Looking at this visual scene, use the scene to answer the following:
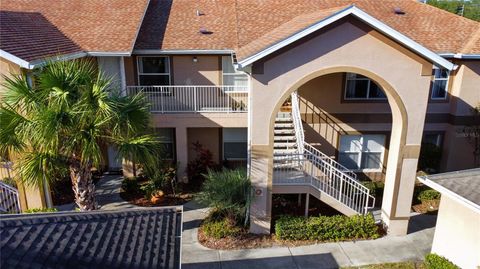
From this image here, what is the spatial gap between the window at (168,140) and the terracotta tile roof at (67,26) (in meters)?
4.16

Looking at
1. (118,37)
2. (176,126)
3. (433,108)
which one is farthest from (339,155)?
(118,37)

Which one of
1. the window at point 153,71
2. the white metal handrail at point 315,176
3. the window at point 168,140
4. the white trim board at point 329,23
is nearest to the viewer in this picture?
the white trim board at point 329,23

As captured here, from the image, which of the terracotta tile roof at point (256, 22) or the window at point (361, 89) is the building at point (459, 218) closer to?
the window at point (361, 89)

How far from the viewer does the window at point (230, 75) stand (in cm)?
1568

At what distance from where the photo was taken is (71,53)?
13.4 meters

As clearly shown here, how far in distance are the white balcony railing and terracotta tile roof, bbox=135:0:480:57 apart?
1845mm

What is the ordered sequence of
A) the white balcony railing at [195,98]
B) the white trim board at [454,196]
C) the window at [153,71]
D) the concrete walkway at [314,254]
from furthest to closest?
1. the window at [153,71]
2. the white balcony railing at [195,98]
3. the concrete walkway at [314,254]
4. the white trim board at [454,196]

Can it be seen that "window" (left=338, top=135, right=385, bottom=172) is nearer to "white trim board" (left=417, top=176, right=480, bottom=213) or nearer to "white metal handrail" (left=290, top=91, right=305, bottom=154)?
"white metal handrail" (left=290, top=91, right=305, bottom=154)

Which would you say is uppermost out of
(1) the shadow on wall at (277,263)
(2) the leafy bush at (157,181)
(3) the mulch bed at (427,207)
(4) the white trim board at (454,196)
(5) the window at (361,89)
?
(5) the window at (361,89)

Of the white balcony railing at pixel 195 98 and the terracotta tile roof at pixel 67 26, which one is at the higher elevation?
the terracotta tile roof at pixel 67 26

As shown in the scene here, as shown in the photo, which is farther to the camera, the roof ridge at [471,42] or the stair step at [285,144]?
the roof ridge at [471,42]

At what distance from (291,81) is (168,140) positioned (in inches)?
318

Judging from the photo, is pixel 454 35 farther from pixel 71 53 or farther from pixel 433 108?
pixel 71 53

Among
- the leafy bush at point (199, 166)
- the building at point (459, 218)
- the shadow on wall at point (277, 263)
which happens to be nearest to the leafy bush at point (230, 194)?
the shadow on wall at point (277, 263)
